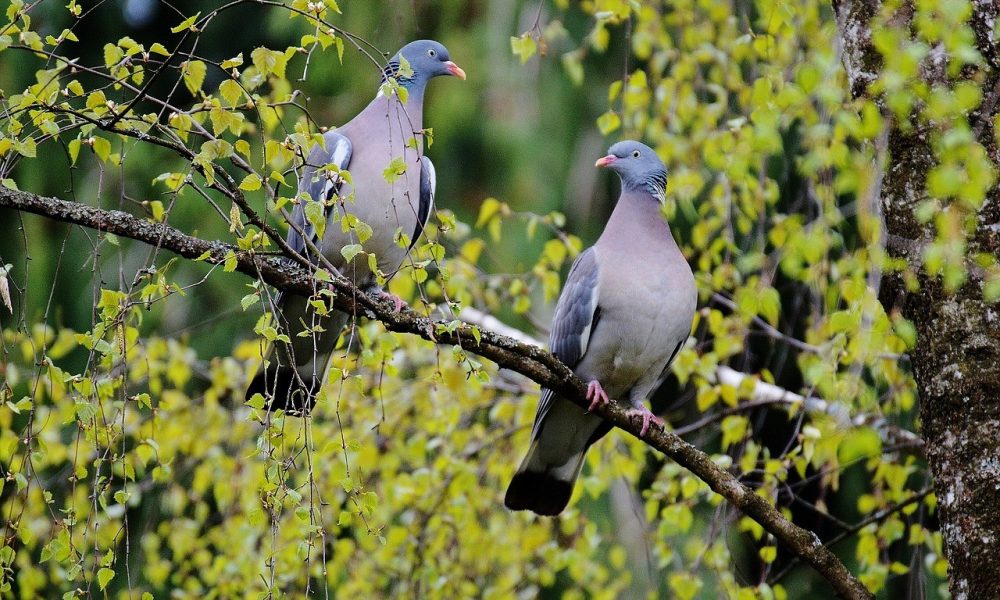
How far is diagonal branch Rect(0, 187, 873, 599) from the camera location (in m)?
2.23

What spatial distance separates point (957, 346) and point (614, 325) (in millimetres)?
1318

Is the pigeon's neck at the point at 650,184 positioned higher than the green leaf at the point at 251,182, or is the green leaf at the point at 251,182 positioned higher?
the green leaf at the point at 251,182

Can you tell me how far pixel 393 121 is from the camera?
3.45m

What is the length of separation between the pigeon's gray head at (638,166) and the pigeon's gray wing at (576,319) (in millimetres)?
308

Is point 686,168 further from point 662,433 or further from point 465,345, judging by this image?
point 465,345

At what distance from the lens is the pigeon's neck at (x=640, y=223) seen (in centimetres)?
355

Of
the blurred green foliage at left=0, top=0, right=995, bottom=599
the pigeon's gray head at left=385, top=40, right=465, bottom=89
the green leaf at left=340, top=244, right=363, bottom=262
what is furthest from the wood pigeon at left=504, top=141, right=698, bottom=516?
the green leaf at left=340, top=244, right=363, bottom=262

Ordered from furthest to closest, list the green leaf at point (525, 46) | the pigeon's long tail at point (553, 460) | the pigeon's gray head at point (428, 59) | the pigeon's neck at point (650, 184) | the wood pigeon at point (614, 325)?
1. the pigeon's gray head at point (428, 59)
2. the pigeon's neck at point (650, 184)
3. the pigeon's long tail at point (553, 460)
4. the wood pigeon at point (614, 325)
5. the green leaf at point (525, 46)

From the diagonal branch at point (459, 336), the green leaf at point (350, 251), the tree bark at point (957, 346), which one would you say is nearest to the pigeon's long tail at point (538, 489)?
the diagonal branch at point (459, 336)

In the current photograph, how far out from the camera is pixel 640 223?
11.8 feet

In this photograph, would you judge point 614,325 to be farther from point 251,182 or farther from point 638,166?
point 251,182

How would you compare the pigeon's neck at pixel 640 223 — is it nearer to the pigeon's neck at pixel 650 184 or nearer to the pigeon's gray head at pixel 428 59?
the pigeon's neck at pixel 650 184

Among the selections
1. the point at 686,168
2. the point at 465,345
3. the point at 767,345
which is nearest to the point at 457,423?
the point at 686,168

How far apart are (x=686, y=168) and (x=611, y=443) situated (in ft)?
3.77
